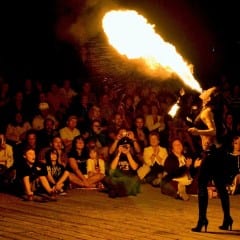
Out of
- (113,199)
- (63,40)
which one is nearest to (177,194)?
(113,199)

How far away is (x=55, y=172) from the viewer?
9.79 metres

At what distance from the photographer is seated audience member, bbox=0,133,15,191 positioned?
32.0ft

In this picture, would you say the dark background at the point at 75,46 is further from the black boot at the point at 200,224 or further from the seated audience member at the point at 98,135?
the black boot at the point at 200,224

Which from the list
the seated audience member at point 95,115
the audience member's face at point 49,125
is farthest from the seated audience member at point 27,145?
the seated audience member at point 95,115

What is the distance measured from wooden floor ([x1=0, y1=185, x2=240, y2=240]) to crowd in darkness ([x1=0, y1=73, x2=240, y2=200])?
448 mm

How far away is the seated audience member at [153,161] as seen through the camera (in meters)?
10.8

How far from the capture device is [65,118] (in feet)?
37.5

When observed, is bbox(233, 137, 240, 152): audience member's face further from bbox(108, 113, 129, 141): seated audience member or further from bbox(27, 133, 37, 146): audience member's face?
bbox(27, 133, 37, 146): audience member's face

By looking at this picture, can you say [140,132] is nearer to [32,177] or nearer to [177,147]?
[177,147]

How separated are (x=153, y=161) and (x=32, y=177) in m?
2.57

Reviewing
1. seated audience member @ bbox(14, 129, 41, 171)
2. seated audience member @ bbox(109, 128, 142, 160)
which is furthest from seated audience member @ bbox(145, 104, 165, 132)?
seated audience member @ bbox(14, 129, 41, 171)

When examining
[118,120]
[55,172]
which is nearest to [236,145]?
[118,120]

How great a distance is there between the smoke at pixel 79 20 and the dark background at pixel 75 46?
0.03m

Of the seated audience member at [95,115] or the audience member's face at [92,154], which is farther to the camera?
the seated audience member at [95,115]
